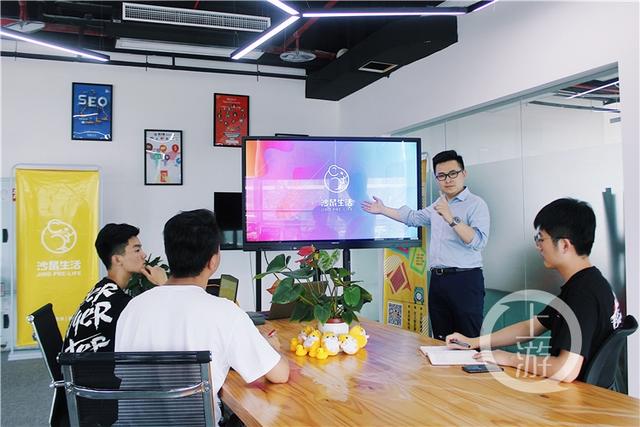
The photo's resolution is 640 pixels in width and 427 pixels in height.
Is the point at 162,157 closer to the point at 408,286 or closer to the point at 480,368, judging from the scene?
the point at 408,286

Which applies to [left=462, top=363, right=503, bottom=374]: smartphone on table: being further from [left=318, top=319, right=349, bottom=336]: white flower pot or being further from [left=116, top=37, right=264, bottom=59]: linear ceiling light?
[left=116, top=37, right=264, bottom=59]: linear ceiling light

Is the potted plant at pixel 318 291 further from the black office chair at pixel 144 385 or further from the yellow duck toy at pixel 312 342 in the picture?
the black office chair at pixel 144 385

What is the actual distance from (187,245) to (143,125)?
4.85m

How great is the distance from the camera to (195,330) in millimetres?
1551

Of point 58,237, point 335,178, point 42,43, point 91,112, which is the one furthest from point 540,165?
point 91,112

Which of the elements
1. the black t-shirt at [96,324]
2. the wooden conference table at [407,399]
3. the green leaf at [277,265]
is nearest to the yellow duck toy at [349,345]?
the wooden conference table at [407,399]

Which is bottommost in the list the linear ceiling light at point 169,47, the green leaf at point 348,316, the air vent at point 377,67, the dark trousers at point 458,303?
the dark trousers at point 458,303

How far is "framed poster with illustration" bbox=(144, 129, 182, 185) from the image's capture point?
6.12m

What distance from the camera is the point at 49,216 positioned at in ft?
17.6

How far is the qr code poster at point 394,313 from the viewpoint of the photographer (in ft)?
18.1

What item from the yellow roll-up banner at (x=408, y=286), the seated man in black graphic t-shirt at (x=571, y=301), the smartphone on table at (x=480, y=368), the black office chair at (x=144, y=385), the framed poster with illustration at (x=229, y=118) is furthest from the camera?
the framed poster with illustration at (x=229, y=118)

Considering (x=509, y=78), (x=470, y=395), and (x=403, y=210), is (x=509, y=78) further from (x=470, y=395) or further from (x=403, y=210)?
(x=470, y=395)

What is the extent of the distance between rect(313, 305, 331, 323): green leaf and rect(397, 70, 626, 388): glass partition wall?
6.80 ft

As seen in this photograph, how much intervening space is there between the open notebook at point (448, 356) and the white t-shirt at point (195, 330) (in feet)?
2.15
